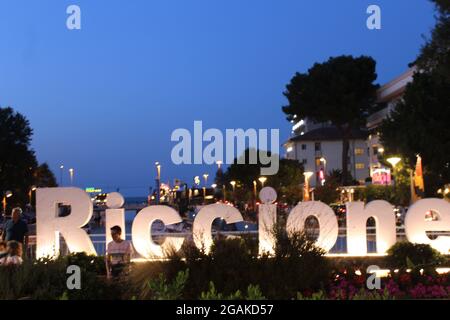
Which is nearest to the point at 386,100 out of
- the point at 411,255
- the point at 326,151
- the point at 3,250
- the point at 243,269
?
the point at 326,151

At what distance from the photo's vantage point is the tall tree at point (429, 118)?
2998 centimetres

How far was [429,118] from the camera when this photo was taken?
37.0m

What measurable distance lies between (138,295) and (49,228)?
752 centimetres

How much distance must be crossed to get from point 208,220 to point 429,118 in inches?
907

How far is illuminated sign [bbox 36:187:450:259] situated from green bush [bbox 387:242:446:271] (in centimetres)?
66

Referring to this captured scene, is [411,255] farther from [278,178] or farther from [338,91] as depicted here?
[338,91]

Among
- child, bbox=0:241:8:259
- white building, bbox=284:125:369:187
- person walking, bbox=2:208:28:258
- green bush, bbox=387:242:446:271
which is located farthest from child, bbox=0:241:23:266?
white building, bbox=284:125:369:187

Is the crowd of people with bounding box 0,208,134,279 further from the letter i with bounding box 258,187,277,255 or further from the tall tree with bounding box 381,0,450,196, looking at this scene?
the tall tree with bounding box 381,0,450,196

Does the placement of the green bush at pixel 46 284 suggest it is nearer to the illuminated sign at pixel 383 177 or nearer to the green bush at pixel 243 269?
the green bush at pixel 243 269

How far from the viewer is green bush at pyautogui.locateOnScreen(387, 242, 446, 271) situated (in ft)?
53.8

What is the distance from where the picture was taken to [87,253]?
16.8 m
